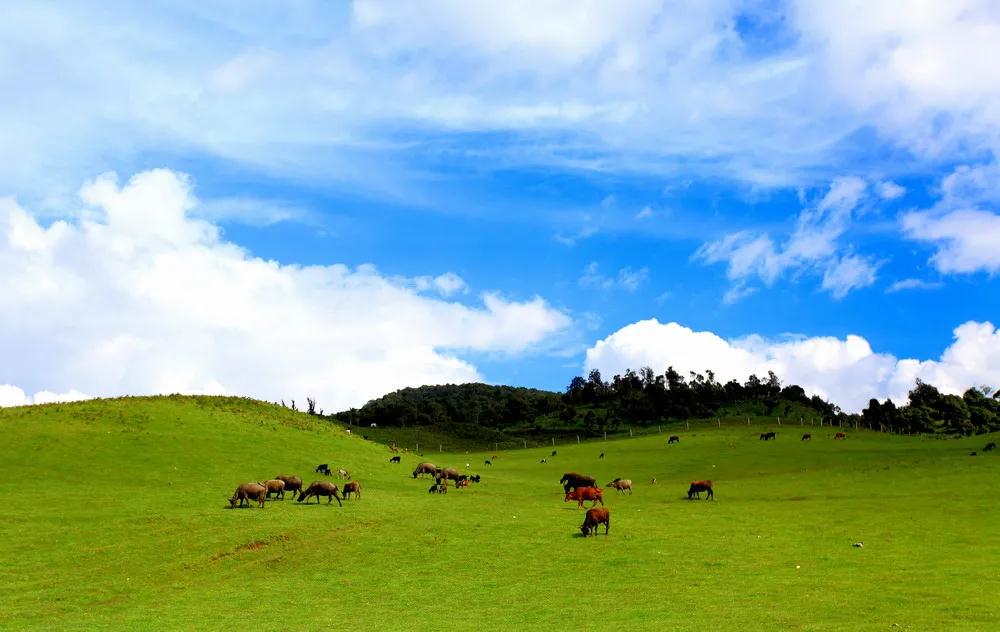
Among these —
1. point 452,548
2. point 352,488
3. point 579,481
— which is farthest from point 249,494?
point 579,481

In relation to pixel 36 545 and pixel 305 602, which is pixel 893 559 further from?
pixel 36 545

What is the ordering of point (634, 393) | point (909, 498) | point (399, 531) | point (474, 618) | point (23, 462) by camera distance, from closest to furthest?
point (474, 618)
point (399, 531)
point (909, 498)
point (23, 462)
point (634, 393)

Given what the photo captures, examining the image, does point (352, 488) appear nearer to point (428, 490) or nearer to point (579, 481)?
point (428, 490)

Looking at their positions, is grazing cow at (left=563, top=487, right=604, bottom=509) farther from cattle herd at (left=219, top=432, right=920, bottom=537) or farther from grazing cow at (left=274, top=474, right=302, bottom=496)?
grazing cow at (left=274, top=474, right=302, bottom=496)

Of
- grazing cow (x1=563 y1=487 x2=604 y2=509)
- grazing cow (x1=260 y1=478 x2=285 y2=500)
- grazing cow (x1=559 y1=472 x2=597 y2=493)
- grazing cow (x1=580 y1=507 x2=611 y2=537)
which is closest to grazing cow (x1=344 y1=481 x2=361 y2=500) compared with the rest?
grazing cow (x1=260 y1=478 x2=285 y2=500)

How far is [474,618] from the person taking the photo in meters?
21.9

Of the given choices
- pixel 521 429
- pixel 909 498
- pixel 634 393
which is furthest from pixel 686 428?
pixel 909 498

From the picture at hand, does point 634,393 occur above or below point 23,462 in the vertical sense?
above

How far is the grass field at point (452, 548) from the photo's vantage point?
73.4 feet

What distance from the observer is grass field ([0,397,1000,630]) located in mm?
22359

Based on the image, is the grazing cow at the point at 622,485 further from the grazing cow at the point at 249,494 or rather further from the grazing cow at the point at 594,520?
the grazing cow at the point at 249,494

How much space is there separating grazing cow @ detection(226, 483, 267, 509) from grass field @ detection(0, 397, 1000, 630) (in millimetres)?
905

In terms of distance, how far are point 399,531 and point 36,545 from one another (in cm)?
1541

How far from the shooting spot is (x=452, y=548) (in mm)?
31609
